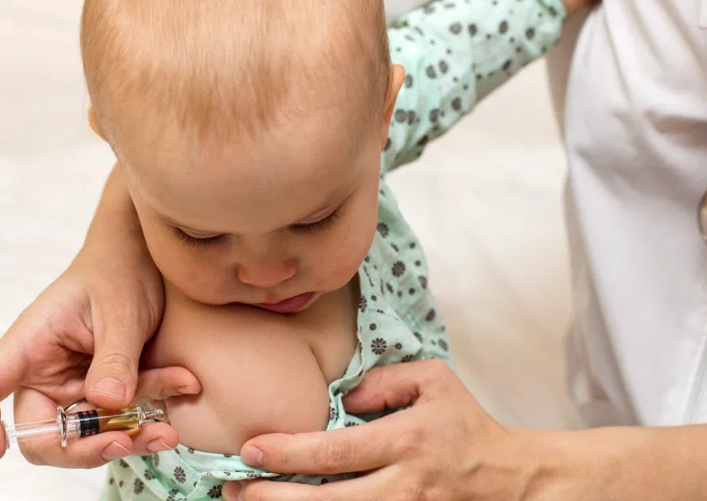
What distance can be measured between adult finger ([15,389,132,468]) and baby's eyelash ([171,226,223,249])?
0.16 metres

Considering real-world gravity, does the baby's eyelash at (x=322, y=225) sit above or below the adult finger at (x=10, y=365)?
above

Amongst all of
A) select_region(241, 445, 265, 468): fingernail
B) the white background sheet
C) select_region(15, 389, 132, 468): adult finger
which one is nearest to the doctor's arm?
select_region(241, 445, 265, 468): fingernail

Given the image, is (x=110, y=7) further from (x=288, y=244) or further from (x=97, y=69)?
(x=288, y=244)

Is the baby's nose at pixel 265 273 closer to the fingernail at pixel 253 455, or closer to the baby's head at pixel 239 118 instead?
the baby's head at pixel 239 118

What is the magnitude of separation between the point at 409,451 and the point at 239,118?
326 mm

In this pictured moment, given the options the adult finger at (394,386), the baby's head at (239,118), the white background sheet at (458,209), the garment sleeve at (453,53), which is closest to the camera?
the baby's head at (239,118)

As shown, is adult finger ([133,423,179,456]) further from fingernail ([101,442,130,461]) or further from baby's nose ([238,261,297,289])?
baby's nose ([238,261,297,289])

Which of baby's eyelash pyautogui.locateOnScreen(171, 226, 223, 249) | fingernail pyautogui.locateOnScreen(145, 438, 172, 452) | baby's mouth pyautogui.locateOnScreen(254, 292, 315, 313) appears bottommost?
fingernail pyautogui.locateOnScreen(145, 438, 172, 452)

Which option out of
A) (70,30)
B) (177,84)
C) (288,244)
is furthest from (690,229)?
(70,30)

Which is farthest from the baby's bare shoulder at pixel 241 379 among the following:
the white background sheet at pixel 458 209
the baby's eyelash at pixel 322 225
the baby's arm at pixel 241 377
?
the white background sheet at pixel 458 209

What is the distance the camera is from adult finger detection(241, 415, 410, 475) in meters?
0.69

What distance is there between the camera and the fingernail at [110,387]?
650 mm

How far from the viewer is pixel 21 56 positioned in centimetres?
158

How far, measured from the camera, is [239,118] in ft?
1.89
